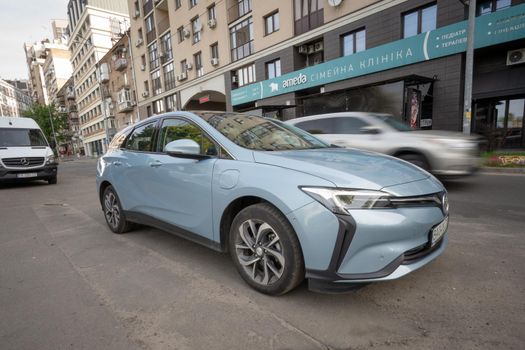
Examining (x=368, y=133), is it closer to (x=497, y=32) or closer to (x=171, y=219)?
(x=171, y=219)

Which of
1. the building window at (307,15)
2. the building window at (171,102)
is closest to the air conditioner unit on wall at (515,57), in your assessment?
the building window at (307,15)

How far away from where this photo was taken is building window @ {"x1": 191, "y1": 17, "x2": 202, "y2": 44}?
81.1ft

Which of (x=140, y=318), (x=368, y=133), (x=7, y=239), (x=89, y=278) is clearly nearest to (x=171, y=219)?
(x=89, y=278)

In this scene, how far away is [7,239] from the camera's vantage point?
4.30 meters

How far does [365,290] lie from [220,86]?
2307 cm

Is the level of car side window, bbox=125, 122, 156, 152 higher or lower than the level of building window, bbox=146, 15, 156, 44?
lower

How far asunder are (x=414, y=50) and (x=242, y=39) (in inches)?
489

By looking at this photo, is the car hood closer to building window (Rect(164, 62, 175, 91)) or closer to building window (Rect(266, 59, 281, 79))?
building window (Rect(266, 59, 281, 79))

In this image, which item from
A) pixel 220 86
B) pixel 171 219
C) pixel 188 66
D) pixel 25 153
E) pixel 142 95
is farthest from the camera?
pixel 142 95

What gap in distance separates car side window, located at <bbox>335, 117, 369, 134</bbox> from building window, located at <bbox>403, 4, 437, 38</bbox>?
907cm

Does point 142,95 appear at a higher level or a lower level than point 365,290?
higher

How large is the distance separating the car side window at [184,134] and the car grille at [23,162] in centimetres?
924

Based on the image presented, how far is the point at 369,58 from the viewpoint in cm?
1432

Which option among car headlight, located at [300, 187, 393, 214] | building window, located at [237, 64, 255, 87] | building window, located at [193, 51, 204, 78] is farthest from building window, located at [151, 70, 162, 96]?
car headlight, located at [300, 187, 393, 214]
